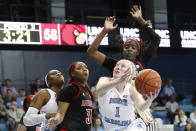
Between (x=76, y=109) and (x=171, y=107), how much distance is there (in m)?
10.0

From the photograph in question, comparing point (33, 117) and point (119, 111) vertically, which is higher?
point (119, 111)

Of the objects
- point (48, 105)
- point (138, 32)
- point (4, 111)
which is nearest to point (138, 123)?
point (48, 105)

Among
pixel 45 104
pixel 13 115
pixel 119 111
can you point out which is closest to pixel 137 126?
pixel 119 111

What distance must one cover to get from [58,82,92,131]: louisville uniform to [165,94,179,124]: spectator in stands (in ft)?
31.6

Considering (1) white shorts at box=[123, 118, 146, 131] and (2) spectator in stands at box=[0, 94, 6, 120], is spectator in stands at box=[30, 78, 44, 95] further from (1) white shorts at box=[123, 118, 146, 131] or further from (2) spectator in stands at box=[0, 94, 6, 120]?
(1) white shorts at box=[123, 118, 146, 131]

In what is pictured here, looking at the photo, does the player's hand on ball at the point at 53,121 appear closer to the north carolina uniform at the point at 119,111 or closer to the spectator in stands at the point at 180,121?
the north carolina uniform at the point at 119,111

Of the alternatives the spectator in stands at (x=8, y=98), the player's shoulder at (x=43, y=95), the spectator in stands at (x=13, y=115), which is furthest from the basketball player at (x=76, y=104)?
the spectator in stands at (x=8, y=98)

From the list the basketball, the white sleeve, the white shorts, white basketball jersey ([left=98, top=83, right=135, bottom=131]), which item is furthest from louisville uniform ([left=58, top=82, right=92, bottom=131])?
the basketball

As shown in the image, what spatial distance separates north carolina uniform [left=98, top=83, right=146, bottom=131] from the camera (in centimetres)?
497

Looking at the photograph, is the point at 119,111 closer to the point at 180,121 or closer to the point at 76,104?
the point at 76,104

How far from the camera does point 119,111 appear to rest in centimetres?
497

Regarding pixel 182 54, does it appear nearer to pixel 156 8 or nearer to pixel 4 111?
pixel 156 8

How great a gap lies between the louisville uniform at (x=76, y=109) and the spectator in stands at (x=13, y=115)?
22.4 ft

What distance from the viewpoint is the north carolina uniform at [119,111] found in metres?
4.97
